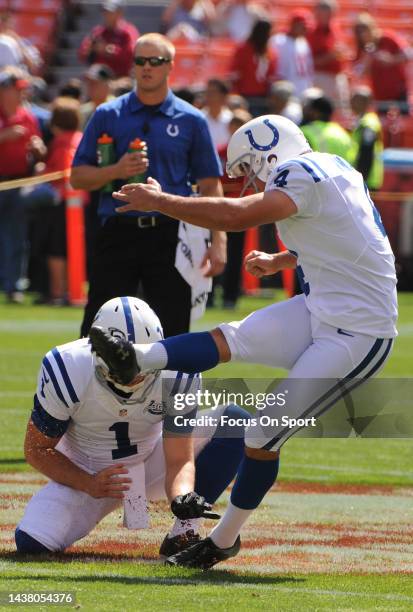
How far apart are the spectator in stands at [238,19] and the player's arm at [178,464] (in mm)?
13619

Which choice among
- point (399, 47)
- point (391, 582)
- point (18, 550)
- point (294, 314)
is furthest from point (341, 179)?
point (399, 47)

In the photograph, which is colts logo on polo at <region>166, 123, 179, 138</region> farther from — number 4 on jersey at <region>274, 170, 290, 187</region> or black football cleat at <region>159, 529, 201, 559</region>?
black football cleat at <region>159, 529, 201, 559</region>

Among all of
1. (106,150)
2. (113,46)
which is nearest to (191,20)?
(113,46)

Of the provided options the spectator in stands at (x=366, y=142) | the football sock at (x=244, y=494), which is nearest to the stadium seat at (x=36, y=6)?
the spectator in stands at (x=366, y=142)

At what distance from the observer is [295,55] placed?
55.2 feet

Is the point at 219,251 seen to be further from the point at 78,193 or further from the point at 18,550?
the point at 78,193

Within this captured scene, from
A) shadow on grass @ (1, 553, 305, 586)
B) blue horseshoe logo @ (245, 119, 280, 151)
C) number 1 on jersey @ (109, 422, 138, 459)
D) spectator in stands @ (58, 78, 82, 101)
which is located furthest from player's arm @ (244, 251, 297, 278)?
spectator in stands @ (58, 78, 82, 101)

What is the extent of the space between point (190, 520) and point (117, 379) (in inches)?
27.3

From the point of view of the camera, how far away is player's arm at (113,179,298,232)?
521cm

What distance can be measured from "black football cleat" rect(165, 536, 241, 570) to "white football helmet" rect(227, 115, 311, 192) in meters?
1.40

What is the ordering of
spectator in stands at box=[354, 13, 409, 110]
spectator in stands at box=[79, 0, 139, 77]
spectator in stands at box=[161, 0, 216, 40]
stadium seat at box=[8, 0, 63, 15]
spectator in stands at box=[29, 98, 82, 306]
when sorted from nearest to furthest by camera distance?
1. spectator in stands at box=[29, 98, 82, 306]
2. spectator in stands at box=[79, 0, 139, 77]
3. spectator in stands at box=[354, 13, 409, 110]
4. spectator in stands at box=[161, 0, 216, 40]
5. stadium seat at box=[8, 0, 63, 15]

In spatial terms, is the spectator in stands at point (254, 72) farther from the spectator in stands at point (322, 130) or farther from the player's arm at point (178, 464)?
the player's arm at point (178, 464)

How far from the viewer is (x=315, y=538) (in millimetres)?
6031

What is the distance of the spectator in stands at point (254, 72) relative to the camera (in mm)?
16641
